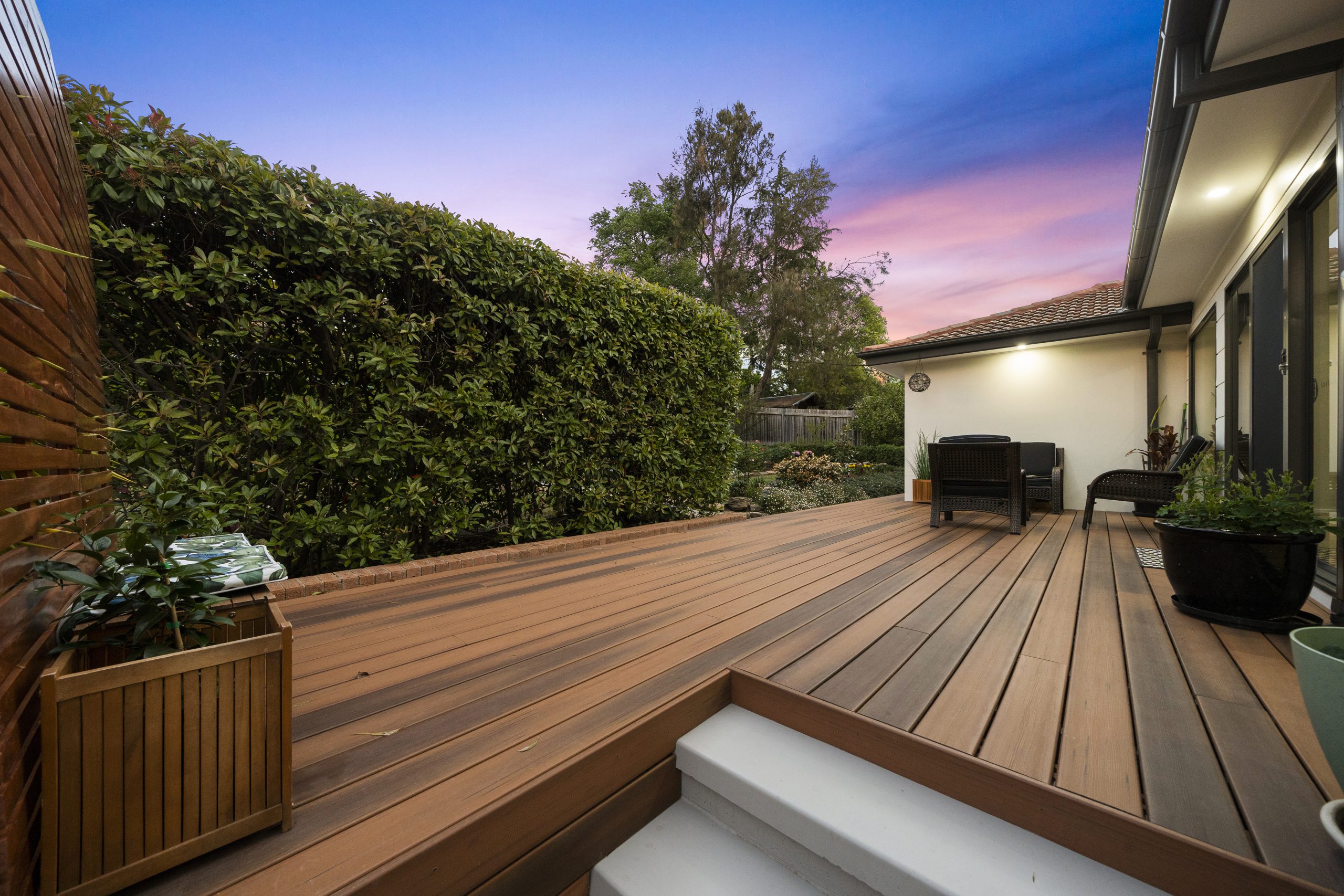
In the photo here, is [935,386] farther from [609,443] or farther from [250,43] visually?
[250,43]

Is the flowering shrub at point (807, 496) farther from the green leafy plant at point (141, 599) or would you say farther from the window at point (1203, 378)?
the green leafy plant at point (141, 599)

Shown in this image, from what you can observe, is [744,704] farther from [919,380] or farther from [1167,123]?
[919,380]

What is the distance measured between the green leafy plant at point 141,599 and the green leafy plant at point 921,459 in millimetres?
6384

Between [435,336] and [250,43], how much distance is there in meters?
6.97

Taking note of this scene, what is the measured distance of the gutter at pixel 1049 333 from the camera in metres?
5.25

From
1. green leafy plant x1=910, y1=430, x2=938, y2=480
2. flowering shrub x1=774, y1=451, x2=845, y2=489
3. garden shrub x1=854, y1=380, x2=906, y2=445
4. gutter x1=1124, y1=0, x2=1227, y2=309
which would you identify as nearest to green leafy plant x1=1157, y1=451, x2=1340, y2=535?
gutter x1=1124, y1=0, x2=1227, y2=309

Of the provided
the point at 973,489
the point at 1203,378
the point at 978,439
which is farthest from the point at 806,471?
the point at 1203,378

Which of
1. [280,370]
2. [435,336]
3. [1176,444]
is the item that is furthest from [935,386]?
[280,370]

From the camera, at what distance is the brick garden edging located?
7.84 ft

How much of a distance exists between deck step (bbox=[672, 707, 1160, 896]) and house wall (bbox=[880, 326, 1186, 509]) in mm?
6244

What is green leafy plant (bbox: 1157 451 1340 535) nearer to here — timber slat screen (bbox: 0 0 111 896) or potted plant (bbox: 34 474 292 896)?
potted plant (bbox: 34 474 292 896)

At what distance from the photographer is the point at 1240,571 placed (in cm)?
196

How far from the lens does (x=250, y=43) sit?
6559mm

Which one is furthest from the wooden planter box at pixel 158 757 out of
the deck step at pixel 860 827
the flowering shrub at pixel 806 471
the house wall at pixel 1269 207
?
the flowering shrub at pixel 806 471
